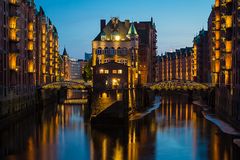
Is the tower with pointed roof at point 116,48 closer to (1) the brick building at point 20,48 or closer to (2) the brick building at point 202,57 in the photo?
(1) the brick building at point 20,48

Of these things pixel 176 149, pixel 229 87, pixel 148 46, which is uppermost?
pixel 148 46

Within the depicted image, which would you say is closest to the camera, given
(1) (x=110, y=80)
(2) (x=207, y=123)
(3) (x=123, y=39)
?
(2) (x=207, y=123)

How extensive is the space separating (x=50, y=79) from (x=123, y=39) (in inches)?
1503

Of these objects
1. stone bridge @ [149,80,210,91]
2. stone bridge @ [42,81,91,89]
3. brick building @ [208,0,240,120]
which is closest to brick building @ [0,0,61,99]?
stone bridge @ [42,81,91,89]

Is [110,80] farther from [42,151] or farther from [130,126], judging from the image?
[42,151]

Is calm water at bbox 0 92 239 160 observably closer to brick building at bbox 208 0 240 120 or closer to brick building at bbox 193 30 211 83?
brick building at bbox 208 0 240 120

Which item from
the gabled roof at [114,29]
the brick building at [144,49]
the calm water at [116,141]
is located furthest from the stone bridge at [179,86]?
the brick building at [144,49]

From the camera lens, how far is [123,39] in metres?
135

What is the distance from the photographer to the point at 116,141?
6650 centimetres

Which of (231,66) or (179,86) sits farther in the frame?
(179,86)

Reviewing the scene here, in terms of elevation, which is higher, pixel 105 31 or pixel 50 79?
pixel 105 31

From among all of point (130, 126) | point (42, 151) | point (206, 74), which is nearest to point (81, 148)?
point (42, 151)

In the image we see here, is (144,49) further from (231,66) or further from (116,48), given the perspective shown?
(231,66)

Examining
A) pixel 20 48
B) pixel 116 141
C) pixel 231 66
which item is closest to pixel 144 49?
pixel 20 48
